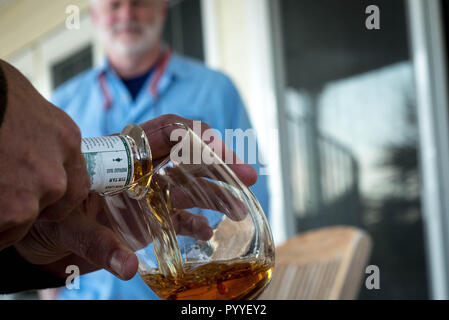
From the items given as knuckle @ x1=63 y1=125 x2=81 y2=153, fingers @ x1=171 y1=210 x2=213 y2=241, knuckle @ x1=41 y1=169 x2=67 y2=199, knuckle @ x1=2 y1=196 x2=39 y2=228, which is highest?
knuckle @ x1=63 y1=125 x2=81 y2=153

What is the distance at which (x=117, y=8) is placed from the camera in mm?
1712

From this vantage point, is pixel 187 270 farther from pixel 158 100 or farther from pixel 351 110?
pixel 351 110

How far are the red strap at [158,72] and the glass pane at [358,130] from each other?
0.86 metres

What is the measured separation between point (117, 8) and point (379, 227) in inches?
51.0

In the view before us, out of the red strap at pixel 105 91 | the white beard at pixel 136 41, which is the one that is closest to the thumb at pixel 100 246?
the red strap at pixel 105 91

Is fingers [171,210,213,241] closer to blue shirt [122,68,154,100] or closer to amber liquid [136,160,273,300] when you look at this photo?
amber liquid [136,160,273,300]

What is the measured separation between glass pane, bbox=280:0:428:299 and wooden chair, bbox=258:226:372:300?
1.16 metres

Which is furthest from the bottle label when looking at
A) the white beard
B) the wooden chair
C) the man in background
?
the white beard

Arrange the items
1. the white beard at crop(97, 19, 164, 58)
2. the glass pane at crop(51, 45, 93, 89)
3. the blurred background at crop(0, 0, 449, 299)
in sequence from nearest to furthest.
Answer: the white beard at crop(97, 19, 164, 58), the blurred background at crop(0, 0, 449, 299), the glass pane at crop(51, 45, 93, 89)

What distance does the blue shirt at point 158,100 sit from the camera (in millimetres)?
1541

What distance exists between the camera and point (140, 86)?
1667 millimetres

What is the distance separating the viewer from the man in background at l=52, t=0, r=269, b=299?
155 centimetres

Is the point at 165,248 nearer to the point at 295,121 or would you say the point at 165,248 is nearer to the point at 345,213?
the point at 345,213

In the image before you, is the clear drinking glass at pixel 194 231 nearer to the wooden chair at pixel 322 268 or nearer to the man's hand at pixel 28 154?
the man's hand at pixel 28 154
